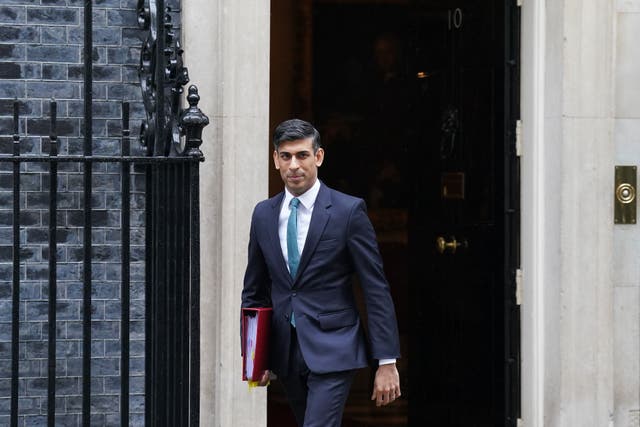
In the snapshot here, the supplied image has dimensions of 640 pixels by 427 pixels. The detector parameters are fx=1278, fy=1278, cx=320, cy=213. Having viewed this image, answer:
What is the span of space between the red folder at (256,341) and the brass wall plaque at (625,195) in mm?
2596

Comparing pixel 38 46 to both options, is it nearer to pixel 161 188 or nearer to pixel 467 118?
pixel 161 188

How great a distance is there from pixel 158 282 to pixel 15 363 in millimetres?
604

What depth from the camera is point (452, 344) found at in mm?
7609

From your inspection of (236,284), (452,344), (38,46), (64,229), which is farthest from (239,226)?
(452,344)

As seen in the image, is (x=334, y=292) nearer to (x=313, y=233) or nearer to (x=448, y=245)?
(x=313, y=233)

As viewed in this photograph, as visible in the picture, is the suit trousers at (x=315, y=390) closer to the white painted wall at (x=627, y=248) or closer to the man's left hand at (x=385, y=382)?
the man's left hand at (x=385, y=382)

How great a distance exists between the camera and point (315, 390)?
16.1 feet

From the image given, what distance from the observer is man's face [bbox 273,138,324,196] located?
488cm

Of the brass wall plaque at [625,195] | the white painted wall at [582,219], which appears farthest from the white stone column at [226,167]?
the brass wall plaque at [625,195]

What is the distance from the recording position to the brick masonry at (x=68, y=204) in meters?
6.30

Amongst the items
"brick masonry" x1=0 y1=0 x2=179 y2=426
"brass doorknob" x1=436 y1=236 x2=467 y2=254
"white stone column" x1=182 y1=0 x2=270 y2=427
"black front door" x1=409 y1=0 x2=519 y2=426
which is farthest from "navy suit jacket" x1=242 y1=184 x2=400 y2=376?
"brass doorknob" x1=436 y1=236 x2=467 y2=254

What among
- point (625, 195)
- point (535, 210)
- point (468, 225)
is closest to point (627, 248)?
point (625, 195)

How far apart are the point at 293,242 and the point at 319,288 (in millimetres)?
208

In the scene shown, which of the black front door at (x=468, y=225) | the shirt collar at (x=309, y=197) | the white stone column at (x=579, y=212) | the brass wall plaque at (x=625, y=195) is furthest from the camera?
the black front door at (x=468, y=225)
